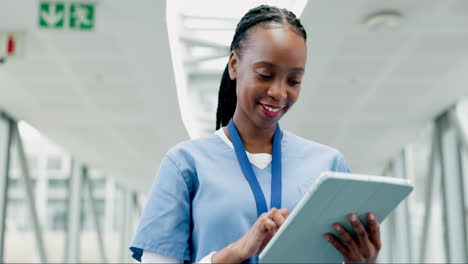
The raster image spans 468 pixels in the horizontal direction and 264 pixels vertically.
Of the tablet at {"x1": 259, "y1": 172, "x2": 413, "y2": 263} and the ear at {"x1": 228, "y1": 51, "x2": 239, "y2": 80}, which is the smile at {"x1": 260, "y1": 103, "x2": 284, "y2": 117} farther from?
the tablet at {"x1": 259, "y1": 172, "x2": 413, "y2": 263}

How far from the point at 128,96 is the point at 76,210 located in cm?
596

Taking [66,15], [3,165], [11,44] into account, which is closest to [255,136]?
[66,15]

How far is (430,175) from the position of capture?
9.05 metres

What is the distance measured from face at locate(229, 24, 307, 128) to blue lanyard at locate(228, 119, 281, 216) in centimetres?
6

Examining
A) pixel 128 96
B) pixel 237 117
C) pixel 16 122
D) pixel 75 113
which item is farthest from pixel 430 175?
pixel 237 117

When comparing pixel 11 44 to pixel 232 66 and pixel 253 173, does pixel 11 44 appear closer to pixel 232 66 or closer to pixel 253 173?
pixel 232 66

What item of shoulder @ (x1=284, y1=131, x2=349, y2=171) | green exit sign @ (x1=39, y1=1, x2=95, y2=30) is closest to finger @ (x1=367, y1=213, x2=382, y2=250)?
shoulder @ (x1=284, y1=131, x2=349, y2=171)

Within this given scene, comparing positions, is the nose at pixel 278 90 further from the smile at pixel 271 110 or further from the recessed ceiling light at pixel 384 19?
the recessed ceiling light at pixel 384 19

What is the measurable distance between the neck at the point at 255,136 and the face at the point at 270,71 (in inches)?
1.8

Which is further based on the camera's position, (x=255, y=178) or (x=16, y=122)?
(x=16, y=122)

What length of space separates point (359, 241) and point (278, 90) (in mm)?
352

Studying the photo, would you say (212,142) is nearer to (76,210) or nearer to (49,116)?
(49,116)

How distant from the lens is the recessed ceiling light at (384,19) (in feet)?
15.7

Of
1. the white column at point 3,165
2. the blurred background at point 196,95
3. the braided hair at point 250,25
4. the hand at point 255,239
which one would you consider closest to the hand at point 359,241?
the hand at point 255,239
